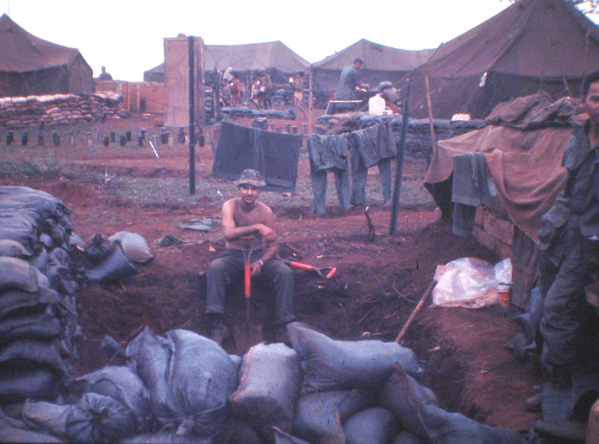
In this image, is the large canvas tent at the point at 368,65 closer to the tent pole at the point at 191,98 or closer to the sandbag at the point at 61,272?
the tent pole at the point at 191,98

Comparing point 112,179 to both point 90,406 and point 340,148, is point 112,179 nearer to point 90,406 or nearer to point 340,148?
point 340,148

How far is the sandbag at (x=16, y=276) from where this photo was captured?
8.84ft

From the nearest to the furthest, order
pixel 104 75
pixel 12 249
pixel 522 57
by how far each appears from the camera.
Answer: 1. pixel 12 249
2. pixel 522 57
3. pixel 104 75

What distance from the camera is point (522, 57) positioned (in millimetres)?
12227

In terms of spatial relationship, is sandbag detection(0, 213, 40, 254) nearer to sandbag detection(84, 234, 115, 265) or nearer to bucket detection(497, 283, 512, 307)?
sandbag detection(84, 234, 115, 265)

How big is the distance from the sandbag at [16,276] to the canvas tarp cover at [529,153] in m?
3.55

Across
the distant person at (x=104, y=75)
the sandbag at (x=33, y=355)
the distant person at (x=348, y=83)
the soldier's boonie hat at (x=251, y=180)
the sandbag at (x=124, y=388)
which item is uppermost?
the distant person at (x=104, y=75)

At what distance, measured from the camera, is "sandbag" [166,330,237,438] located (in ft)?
8.33

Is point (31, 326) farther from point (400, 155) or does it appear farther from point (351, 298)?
point (400, 155)

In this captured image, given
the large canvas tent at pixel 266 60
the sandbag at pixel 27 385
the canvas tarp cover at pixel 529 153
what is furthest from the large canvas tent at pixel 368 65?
the sandbag at pixel 27 385

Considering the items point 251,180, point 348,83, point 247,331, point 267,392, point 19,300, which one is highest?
point 348,83

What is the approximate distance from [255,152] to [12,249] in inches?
144

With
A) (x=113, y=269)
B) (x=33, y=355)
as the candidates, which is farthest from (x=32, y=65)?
(x=33, y=355)

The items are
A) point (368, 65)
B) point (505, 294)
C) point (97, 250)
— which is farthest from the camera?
point (368, 65)
